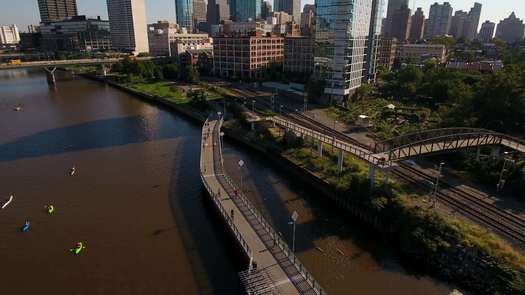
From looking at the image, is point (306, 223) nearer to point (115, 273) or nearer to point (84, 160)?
point (115, 273)

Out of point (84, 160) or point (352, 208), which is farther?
point (84, 160)

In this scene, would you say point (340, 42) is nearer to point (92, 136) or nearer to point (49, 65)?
point (92, 136)

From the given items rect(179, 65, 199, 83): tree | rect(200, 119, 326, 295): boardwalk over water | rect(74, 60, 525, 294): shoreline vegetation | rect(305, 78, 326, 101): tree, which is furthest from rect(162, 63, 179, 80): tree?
rect(200, 119, 326, 295): boardwalk over water

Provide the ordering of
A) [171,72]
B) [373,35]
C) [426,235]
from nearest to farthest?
[426,235], [373,35], [171,72]

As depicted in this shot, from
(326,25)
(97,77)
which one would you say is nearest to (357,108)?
(326,25)

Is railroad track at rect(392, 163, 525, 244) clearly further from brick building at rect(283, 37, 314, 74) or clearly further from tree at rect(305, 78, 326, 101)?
brick building at rect(283, 37, 314, 74)

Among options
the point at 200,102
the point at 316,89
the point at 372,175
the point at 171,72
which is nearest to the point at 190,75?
the point at 171,72
